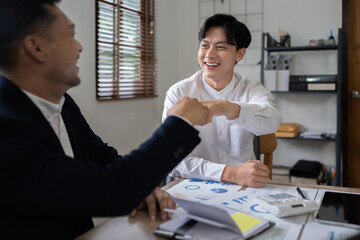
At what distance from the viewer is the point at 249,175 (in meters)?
1.28

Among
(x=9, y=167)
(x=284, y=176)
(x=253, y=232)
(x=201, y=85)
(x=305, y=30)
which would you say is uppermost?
(x=305, y=30)

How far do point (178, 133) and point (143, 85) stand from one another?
2.67 m

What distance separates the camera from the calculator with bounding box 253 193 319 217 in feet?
3.28

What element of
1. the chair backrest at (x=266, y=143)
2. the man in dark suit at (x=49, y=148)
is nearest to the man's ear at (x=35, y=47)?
the man in dark suit at (x=49, y=148)

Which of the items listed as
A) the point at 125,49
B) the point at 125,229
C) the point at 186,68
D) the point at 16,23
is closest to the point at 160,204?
the point at 125,229

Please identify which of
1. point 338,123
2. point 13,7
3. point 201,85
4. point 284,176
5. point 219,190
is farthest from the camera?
point 284,176

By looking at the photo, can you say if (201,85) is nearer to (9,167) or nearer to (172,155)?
(172,155)

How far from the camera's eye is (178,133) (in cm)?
83

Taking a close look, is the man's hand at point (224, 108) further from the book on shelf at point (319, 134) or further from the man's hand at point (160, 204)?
the book on shelf at point (319, 134)

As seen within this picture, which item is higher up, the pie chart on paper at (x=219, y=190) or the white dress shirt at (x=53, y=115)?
the white dress shirt at (x=53, y=115)

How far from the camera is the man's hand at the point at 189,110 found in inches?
34.9

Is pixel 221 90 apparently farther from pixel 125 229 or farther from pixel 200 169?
pixel 125 229

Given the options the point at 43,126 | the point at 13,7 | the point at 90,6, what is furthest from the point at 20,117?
the point at 90,6

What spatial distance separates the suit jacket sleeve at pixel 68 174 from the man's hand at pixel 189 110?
2.8 inches
